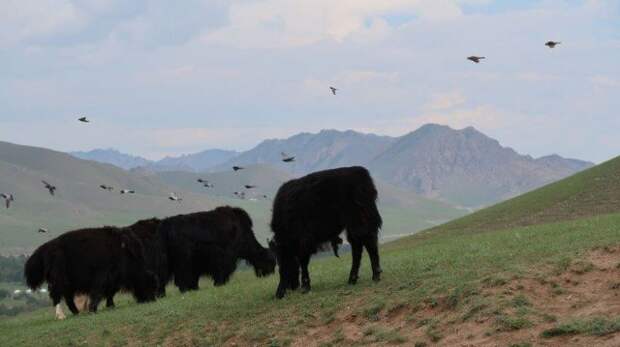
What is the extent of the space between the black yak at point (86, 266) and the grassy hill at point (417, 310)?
0.89m

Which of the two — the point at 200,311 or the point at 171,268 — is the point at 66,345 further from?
the point at 171,268


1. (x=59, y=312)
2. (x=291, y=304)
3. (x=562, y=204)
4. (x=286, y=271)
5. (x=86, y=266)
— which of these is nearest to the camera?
(x=291, y=304)

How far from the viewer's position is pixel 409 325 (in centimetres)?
1431

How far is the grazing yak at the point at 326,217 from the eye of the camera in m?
18.2

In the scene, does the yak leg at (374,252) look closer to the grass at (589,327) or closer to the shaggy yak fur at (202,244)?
the grass at (589,327)

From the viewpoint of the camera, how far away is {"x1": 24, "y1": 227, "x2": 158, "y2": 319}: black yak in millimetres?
22375

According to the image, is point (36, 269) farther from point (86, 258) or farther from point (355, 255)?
point (355, 255)

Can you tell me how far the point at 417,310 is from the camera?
48.9 feet

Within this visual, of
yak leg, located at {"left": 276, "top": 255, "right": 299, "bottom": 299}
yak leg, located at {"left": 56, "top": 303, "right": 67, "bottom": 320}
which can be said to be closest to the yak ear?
yak leg, located at {"left": 56, "top": 303, "right": 67, "bottom": 320}

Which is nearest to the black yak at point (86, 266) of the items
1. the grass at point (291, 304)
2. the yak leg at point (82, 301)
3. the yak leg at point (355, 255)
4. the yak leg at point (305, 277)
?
the yak leg at point (82, 301)

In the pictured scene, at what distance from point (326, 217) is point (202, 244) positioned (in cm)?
869

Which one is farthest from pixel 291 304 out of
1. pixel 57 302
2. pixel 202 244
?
pixel 202 244

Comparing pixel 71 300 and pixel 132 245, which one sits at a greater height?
pixel 132 245

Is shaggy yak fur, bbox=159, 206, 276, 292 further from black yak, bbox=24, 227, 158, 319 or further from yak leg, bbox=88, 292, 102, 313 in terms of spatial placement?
yak leg, bbox=88, 292, 102, 313
